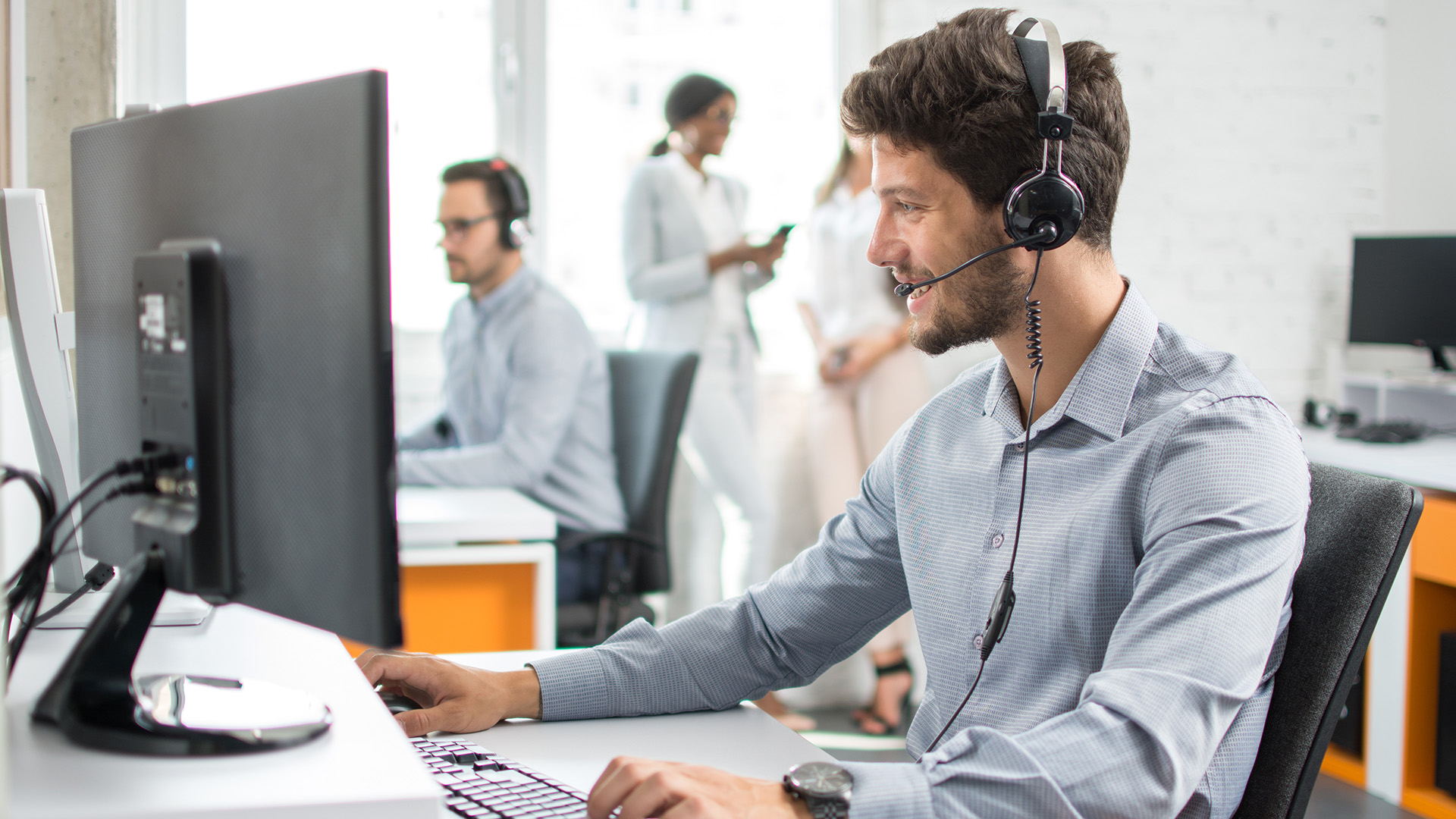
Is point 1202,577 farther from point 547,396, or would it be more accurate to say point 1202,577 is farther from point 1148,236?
point 1148,236

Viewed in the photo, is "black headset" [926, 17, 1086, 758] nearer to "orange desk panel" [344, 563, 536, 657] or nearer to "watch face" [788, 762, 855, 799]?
"watch face" [788, 762, 855, 799]

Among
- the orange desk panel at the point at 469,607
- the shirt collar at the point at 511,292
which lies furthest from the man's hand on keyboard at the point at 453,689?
the shirt collar at the point at 511,292

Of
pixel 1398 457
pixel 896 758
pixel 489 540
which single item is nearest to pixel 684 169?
pixel 489 540

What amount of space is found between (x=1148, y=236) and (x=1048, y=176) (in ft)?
9.35

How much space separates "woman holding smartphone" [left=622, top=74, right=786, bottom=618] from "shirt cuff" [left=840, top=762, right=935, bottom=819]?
2.35 m

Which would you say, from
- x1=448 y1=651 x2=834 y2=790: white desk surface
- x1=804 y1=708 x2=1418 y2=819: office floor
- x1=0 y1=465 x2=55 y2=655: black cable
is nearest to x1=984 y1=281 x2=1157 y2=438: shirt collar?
x1=448 y1=651 x2=834 y2=790: white desk surface

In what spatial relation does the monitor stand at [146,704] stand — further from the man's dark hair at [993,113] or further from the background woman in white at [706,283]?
the background woman in white at [706,283]

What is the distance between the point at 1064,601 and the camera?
958 millimetres

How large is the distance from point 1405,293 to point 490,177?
2567 mm

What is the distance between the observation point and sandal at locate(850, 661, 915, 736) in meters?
3.02

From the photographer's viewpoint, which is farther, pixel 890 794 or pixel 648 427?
pixel 648 427

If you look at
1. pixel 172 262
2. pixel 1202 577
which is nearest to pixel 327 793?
pixel 172 262

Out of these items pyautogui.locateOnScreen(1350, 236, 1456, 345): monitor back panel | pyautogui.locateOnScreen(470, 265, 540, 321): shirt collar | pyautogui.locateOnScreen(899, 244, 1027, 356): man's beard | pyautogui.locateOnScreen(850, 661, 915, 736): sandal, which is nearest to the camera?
pyautogui.locateOnScreen(899, 244, 1027, 356): man's beard

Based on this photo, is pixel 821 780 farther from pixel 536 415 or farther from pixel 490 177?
pixel 490 177
